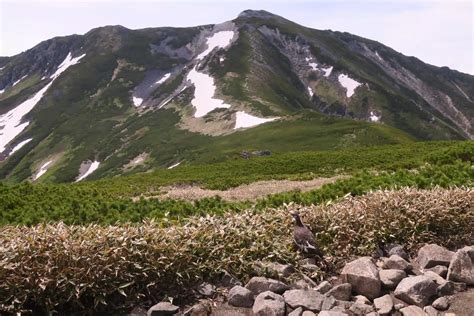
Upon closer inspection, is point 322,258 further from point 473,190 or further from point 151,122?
point 151,122

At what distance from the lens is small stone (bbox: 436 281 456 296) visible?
32.9 feet

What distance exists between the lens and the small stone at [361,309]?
9359mm

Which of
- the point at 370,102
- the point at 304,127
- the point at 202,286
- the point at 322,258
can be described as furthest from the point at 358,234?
the point at 370,102

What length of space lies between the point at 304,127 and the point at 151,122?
6814 cm

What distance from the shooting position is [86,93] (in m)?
197

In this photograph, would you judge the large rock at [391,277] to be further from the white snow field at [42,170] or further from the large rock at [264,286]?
the white snow field at [42,170]

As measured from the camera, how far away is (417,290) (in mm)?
9852

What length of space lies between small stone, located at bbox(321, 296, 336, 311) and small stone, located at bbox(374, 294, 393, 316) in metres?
Result: 0.89

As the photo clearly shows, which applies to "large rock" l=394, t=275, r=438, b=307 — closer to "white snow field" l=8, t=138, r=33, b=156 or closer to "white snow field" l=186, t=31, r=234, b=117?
"white snow field" l=186, t=31, r=234, b=117

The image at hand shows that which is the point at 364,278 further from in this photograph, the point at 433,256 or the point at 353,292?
the point at 433,256

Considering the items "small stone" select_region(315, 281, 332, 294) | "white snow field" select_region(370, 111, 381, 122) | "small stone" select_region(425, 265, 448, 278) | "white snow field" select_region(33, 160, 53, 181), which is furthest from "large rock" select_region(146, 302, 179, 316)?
"white snow field" select_region(370, 111, 381, 122)

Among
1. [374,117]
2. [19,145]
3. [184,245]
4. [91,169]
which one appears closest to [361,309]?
[184,245]

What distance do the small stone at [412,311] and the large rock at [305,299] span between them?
1546mm

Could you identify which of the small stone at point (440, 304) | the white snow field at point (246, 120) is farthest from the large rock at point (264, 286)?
the white snow field at point (246, 120)
